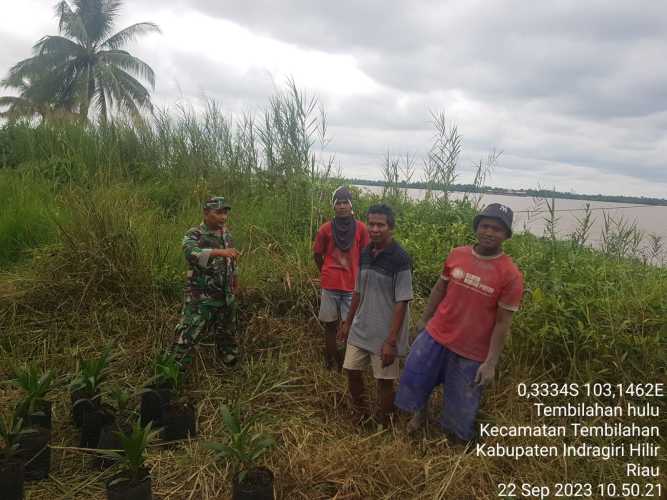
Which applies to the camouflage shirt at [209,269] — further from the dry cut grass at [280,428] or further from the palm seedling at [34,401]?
the palm seedling at [34,401]

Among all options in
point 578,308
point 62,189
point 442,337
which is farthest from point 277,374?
point 62,189

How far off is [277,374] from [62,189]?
12.9 feet

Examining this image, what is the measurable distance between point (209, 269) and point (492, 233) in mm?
1942

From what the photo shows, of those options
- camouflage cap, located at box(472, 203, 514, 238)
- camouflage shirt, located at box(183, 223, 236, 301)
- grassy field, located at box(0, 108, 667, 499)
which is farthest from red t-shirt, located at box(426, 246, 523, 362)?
camouflage shirt, located at box(183, 223, 236, 301)

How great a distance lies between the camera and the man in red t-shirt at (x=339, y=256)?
3223 millimetres

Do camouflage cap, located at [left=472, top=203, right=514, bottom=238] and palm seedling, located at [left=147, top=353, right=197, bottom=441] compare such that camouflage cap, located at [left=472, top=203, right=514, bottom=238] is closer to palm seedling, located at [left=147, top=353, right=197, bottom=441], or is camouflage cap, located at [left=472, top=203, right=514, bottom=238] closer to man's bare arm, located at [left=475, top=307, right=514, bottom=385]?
man's bare arm, located at [left=475, top=307, right=514, bottom=385]

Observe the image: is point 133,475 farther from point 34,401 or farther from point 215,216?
point 215,216

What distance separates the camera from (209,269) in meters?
3.04

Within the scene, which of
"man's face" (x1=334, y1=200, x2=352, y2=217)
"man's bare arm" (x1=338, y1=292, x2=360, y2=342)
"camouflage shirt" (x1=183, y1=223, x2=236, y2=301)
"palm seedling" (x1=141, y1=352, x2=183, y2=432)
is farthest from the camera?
"man's face" (x1=334, y1=200, x2=352, y2=217)

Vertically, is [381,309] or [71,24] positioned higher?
[71,24]

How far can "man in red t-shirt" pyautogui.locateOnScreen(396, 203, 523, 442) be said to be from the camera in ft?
7.59

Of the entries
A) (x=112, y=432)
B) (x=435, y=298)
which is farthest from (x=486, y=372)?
(x=112, y=432)

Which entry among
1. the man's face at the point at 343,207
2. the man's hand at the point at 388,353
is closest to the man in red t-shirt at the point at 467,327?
the man's hand at the point at 388,353

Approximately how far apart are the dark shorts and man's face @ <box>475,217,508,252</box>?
0.67m
